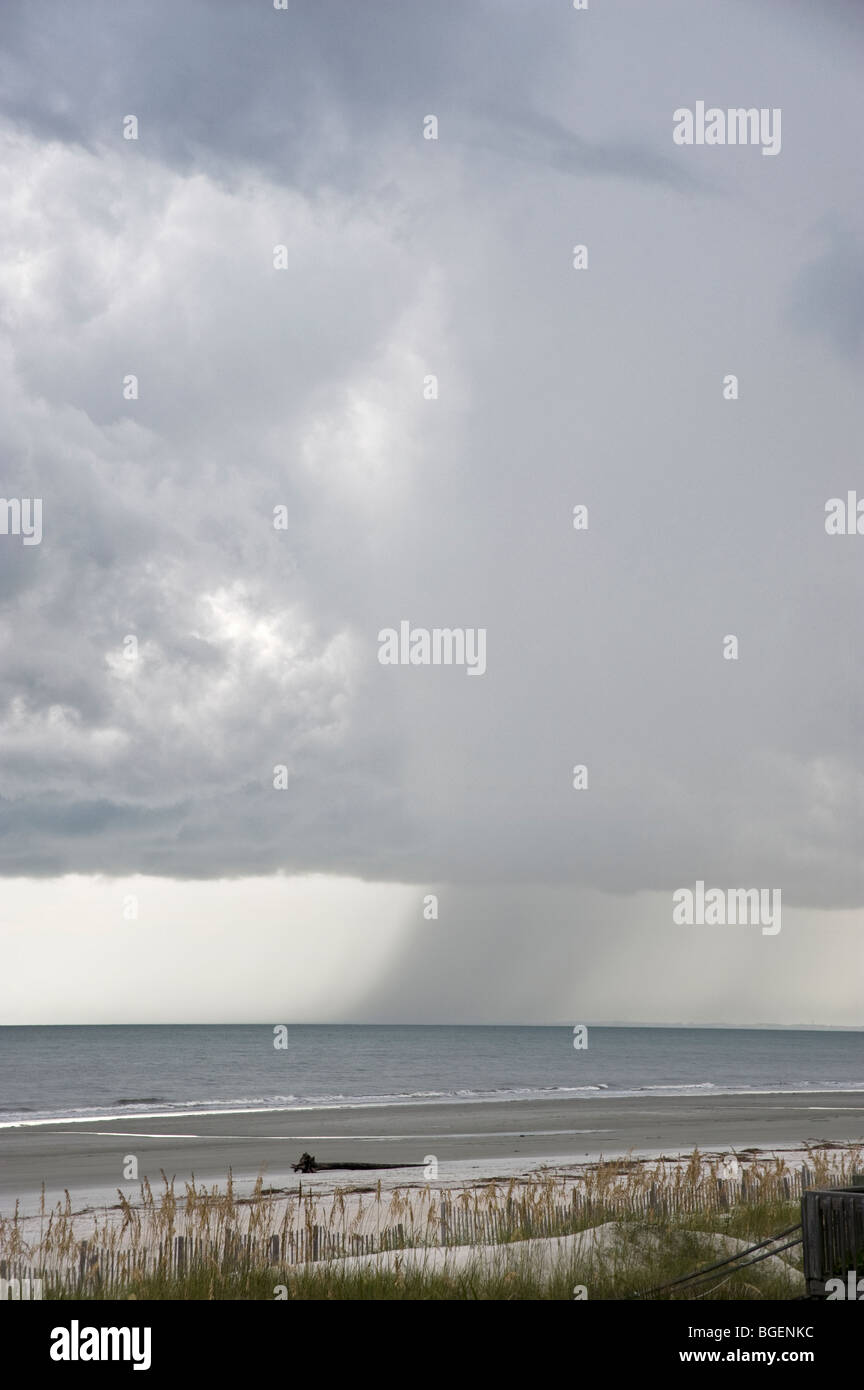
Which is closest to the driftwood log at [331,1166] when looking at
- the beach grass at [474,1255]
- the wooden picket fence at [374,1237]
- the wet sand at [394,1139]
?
the wet sand at [394,1139]

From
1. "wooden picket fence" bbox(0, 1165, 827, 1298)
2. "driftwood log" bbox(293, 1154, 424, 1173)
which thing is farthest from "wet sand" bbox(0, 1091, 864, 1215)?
"wooden picket fence" bbox(0, 1165, 827, 1298)

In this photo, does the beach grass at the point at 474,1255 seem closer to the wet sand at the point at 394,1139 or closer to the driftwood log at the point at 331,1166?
the wet sand at the point at 394,1139

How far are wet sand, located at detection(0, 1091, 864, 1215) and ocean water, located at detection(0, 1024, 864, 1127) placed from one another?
24.8 ft

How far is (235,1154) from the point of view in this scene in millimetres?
35312

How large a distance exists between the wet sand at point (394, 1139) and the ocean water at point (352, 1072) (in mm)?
7569

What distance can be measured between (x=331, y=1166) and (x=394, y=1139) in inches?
379

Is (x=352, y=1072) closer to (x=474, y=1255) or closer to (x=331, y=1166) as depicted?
(x=331, y=1166)

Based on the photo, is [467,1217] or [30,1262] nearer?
[30,1262]

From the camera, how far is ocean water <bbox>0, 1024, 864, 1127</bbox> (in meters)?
65.9

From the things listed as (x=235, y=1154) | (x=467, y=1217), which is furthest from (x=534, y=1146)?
(x=467, y=1217)

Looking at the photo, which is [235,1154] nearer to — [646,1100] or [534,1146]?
[534,1146]

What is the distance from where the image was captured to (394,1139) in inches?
1582

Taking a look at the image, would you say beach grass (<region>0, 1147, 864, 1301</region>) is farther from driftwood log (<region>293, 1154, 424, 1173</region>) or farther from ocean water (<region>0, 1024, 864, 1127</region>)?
ocean water (<region>0, 1024, 864, 1127</region>)
